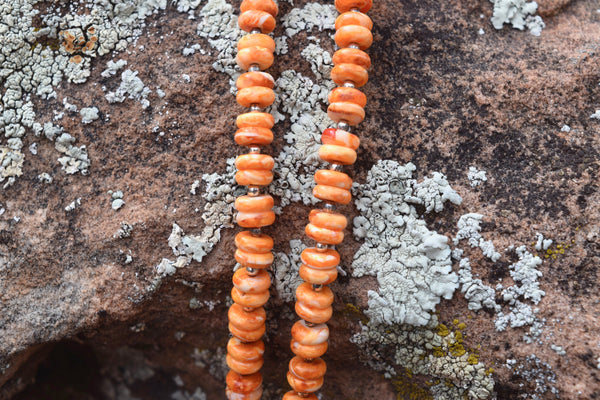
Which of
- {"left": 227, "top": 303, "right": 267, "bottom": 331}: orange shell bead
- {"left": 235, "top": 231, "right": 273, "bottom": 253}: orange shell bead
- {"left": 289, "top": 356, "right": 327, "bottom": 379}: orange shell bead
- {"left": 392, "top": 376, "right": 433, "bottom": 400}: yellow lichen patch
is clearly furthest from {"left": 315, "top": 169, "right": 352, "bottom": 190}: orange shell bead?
{"left": 392, "top": 376, "right": 433, "bottom": 400}: yellow lichen patch

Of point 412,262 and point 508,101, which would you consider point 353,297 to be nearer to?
point 412,262

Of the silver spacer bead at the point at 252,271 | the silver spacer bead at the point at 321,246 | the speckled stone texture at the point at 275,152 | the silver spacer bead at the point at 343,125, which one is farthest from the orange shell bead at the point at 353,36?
the silver spacer bead at the point at 252,271

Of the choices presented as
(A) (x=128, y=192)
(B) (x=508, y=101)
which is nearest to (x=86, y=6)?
(A) (x=128, y=192)

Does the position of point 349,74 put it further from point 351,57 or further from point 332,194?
point 332,194

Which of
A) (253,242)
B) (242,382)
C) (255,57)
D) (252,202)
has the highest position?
(255,57)

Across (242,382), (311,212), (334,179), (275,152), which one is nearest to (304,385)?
(242,382)

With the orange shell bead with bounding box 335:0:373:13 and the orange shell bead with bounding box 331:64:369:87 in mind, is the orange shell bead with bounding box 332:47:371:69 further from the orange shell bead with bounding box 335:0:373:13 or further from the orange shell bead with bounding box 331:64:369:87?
the orange shell bead with bounding box 335:0:373:13

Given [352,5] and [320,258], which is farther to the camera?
[352,5]
